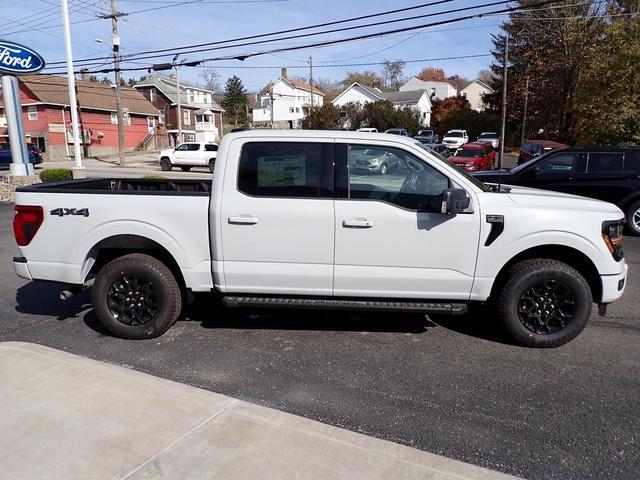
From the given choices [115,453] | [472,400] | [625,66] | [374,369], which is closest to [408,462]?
[472,400]

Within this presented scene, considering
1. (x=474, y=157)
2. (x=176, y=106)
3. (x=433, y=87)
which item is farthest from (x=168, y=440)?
(x=433, y=87)

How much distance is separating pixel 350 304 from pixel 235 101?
86.0m

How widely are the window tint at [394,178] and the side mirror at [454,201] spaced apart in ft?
0.65

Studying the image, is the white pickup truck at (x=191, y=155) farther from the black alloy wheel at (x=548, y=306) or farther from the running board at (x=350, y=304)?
the black alloy wheel at (x=548, y=306)

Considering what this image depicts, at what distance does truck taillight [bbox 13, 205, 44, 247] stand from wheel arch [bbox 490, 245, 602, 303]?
13.7ft

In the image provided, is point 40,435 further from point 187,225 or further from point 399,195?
point 399,195

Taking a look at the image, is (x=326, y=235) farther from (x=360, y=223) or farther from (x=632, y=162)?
(x=632, y=162)

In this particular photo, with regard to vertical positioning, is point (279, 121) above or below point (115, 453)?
above

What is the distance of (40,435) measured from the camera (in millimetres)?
2986

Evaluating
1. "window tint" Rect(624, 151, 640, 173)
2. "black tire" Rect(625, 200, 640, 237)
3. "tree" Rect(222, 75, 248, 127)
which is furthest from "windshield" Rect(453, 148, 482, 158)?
"tree" Rect(222, 75, 248, 127)

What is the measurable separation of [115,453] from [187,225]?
2047 mm

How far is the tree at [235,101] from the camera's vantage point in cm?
8531

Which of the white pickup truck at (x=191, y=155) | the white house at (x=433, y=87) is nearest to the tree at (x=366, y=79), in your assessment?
the white house at (x=433, y=87)

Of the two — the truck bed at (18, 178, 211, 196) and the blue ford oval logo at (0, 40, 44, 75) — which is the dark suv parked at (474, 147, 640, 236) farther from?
the blue ford oval logo at (0, 40, 44, 75)
